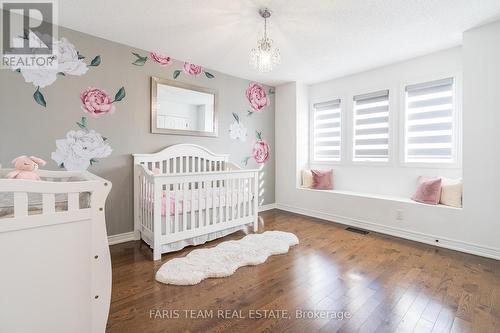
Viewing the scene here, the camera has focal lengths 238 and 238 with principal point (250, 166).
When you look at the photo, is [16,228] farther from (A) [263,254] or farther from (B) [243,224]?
(B) [243,224]

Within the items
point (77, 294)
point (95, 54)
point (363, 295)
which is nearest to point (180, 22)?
point (95, 54)

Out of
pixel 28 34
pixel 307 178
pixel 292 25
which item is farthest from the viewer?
pixel 307 178

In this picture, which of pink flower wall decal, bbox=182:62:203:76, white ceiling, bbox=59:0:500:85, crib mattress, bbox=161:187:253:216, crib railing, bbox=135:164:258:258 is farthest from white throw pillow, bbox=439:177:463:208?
pink flower wall decal, bbox=182:62:203:76

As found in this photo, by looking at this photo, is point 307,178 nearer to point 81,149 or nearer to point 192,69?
point 192,69

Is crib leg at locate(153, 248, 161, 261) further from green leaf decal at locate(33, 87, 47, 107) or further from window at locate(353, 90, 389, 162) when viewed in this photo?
window at locate(353, 90, 389, 162)

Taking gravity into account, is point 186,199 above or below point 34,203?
below

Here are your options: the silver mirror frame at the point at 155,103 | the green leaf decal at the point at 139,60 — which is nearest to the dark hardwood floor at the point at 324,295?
the silver mirror frame at the point at 155,103

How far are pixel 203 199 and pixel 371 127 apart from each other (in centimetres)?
259

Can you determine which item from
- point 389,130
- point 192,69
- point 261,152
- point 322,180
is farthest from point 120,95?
point 389,130

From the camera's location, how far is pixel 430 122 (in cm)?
291

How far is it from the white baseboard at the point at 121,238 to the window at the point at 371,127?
3247 mm

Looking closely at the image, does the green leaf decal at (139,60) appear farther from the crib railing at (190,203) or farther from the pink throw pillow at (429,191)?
the pink throw pillow at (429,191)

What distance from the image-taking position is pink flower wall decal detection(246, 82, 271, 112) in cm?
399

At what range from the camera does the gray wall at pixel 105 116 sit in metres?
2.12
